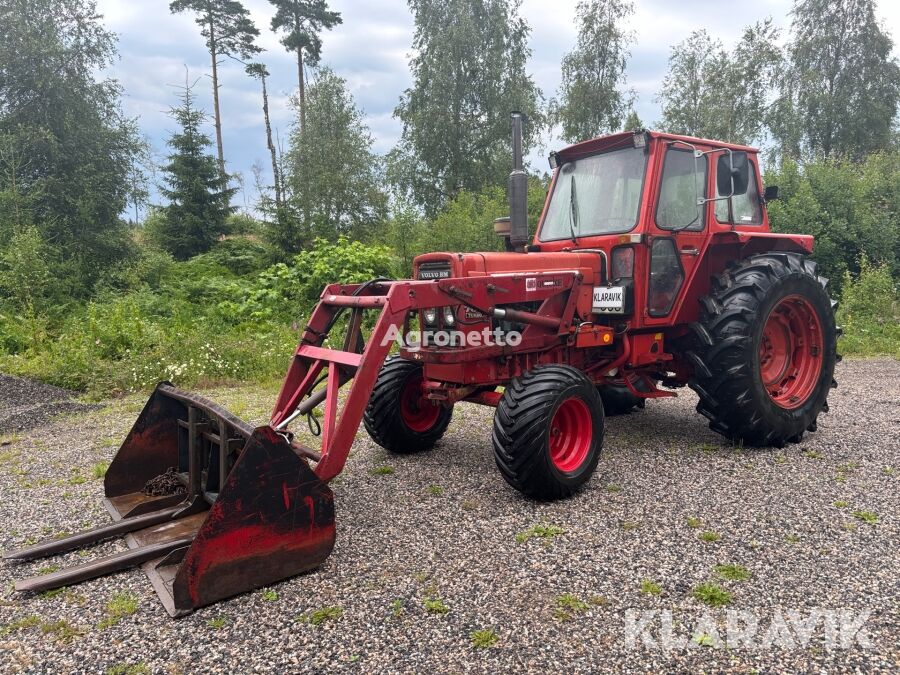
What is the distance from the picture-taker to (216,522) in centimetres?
258

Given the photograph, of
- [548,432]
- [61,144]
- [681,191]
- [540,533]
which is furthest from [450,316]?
[61,144]

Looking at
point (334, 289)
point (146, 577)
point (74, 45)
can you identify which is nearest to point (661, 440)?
point (334, 289)

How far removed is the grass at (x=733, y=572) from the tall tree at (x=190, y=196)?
1463 cm

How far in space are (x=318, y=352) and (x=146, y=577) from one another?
5.12 feet

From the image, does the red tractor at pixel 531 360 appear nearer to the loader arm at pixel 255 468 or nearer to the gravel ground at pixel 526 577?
the loader arm at pixel 255 468

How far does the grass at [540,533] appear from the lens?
10.6ft

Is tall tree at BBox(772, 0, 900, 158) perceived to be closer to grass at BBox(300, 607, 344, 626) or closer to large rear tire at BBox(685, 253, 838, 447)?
large rear tire at BBox(685, 253, 838, 447)

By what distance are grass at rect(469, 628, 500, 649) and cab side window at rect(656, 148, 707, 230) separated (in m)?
3.28

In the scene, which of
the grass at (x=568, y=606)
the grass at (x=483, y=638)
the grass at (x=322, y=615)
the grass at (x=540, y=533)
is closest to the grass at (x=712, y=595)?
the grass at (x=568, y=606)

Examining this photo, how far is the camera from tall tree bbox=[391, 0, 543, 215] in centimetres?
1895

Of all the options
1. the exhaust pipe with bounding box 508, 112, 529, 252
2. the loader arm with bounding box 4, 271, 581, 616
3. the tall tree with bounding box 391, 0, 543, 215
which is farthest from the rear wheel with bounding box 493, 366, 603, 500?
the tall tree with bounding box 391, 0, 543, 215

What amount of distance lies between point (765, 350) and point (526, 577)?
3.49 meters

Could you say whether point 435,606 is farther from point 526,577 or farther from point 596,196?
point 596,196

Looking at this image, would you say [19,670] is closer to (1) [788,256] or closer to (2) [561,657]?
(2) [561,657]
